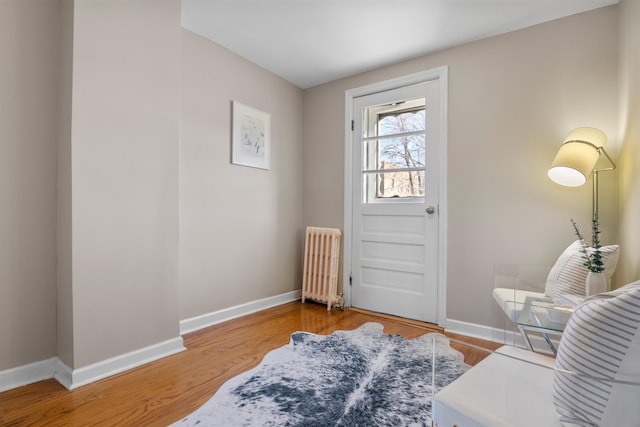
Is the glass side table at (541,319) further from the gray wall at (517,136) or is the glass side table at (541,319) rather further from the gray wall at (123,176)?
the gray wall at (123,176)

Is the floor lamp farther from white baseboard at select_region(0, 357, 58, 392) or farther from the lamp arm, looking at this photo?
white baseboard at select_region(0, 357, 58, 392)

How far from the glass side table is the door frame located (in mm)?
1288

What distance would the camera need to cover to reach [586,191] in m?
2.26

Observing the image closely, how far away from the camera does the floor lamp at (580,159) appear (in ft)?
6.45

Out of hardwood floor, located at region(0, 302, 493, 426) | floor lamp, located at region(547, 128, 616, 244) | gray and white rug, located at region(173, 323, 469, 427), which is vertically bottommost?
hardwood floor, located at region(0, 302, 493, 426)

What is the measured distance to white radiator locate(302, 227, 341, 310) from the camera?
340cm

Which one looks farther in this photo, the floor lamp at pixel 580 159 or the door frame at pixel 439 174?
Result: the door frame at pixel 439 174

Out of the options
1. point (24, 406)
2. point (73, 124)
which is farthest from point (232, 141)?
point (24, 406)

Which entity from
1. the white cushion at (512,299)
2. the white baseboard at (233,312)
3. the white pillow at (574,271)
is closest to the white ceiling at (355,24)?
the white pillow at (574,271)

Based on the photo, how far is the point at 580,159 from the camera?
197 centimetres

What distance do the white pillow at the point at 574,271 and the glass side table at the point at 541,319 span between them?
0.43 m

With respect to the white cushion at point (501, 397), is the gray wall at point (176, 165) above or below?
above

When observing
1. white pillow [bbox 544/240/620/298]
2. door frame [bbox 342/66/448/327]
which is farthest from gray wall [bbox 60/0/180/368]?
white pillow [bbox 544/240/620/298]

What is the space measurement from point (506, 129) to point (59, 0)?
324 centimetres
